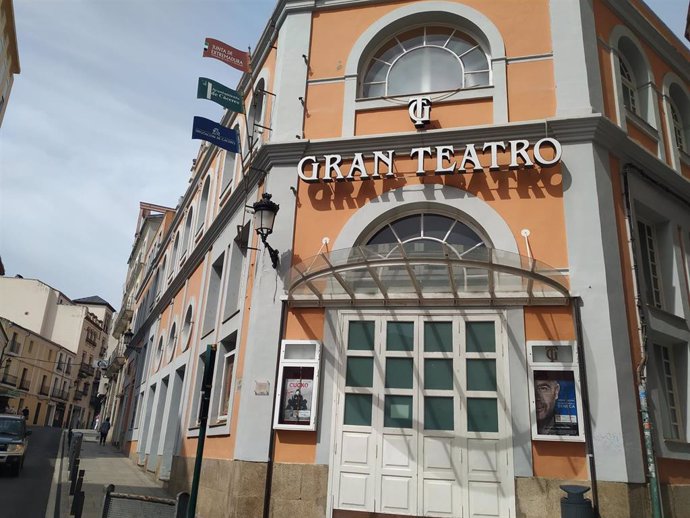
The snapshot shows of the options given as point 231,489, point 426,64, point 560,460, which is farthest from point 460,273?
point 231,489

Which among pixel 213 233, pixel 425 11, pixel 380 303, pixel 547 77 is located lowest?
pixel 380 303

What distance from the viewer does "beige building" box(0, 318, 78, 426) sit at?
157ft

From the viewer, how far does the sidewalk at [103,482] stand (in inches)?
435

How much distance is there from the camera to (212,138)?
11.0 m

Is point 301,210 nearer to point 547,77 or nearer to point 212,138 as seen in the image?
point 212,138

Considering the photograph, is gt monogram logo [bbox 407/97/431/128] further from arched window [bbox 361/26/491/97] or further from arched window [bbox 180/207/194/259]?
arched window [bbox 180/207/194/259]

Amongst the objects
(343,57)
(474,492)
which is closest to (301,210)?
(343,57)

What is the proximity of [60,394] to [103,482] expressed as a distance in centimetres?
5212

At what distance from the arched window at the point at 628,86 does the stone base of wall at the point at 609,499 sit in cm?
702

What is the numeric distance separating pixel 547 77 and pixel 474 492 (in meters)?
6.93

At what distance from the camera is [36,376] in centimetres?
5328

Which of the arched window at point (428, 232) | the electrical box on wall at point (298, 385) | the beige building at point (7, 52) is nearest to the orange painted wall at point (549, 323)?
the arched window at point (428, 232)

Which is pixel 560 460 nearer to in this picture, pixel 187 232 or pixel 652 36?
pixel 652 36

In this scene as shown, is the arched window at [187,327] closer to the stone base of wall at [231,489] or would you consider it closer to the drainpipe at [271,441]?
the stone base of wall at [231,489]
